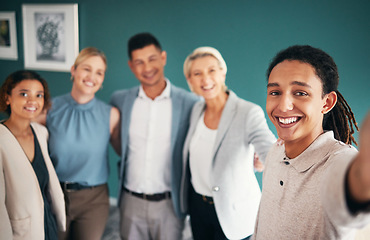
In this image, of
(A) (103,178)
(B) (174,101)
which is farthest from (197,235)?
(B) (174,101)

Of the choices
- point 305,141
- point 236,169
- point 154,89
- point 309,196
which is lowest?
point 236,169

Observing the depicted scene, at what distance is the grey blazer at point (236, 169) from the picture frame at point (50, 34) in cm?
95

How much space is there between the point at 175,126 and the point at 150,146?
184 mm

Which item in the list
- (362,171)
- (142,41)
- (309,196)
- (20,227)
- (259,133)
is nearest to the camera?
(362,171)

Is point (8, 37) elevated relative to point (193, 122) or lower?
elevated

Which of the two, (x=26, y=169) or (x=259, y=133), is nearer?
(x=26, y=169)

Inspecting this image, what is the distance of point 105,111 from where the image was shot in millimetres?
1324

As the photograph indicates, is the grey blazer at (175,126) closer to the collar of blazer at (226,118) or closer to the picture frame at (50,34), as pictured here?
the collar of blazer at (226,118)

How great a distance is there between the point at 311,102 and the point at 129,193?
1166 millimetres

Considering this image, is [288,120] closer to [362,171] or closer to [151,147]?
[362,171]

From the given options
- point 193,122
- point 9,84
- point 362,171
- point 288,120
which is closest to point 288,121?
point 288,120

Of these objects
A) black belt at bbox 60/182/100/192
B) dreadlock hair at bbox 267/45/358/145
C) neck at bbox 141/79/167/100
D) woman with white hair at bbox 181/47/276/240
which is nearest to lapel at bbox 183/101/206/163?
woman with white hair at bbox 181/47/276/240

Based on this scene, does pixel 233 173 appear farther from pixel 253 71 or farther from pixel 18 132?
pixel 18 132

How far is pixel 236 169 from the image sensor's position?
1.15 m
